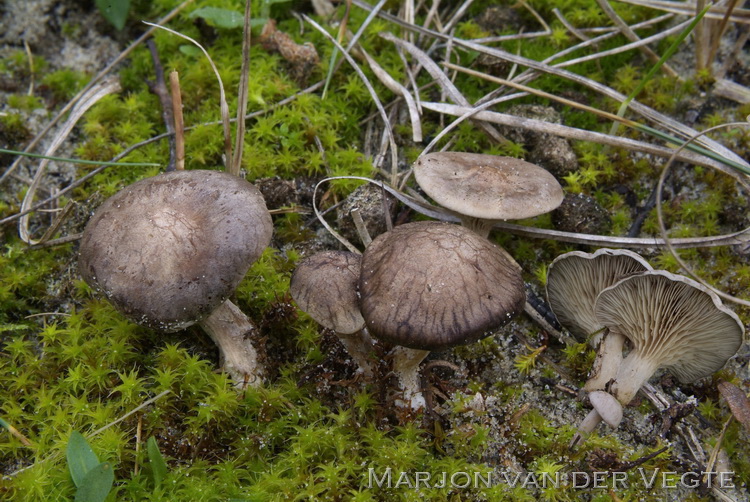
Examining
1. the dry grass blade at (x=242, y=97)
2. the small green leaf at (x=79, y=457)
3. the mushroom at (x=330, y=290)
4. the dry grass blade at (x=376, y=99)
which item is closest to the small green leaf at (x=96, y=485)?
the small green leaf at (x=79, y=457)

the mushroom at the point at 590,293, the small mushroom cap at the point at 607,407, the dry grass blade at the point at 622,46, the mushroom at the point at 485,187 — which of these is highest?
the dry grass blade at the point at 622,46

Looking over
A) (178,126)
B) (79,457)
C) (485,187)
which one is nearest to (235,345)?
(79,457)

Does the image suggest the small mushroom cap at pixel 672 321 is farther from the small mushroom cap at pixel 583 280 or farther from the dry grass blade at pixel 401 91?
the dry grass blade at pixel 401 91

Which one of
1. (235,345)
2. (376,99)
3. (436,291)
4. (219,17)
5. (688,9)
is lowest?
(235,345)

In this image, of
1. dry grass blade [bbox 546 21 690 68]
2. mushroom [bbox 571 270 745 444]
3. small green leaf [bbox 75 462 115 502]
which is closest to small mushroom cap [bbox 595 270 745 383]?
mushroom [bbox 571 270 745 444]

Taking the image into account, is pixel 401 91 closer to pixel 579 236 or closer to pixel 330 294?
pixel 579 236
